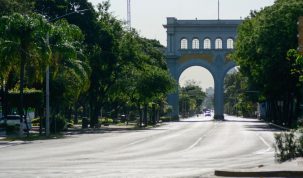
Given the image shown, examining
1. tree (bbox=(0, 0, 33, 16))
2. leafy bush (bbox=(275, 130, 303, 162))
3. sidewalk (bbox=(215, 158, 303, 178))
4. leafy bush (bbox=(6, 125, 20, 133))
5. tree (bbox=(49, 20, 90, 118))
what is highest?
tree (bbox=(0, 0, 33, 16))

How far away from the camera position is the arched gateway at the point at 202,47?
145 meters

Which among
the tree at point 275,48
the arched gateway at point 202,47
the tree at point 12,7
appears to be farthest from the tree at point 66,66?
the arched gateway at point 202,47

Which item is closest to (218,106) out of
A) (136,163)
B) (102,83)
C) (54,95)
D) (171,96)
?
(171,96)

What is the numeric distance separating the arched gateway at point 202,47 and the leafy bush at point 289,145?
397ft

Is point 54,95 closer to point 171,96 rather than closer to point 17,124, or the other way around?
point 17,124

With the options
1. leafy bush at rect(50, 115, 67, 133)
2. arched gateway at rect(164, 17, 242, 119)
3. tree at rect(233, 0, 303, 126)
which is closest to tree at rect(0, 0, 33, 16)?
leafy bush at rect(50, 115, 67, 133)

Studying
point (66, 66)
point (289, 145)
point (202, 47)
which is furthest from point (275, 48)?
point (202, 47)

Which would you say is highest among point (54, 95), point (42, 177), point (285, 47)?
point (285, 47)

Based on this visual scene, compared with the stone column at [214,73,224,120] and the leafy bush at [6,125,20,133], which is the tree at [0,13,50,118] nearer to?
the leafy bush at [6,125,20,133]

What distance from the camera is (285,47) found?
2677 inches

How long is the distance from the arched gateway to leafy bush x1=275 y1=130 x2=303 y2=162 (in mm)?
120921

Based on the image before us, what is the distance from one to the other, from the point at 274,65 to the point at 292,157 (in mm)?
46990

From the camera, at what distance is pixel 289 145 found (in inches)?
916

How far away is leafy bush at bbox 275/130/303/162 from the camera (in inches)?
910
